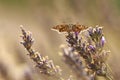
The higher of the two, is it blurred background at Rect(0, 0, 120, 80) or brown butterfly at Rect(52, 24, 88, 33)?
blurred background at Rect(0, 0, 120, 80)

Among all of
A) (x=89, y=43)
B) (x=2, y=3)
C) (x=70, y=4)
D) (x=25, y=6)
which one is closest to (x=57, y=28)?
(x=89, y=43)

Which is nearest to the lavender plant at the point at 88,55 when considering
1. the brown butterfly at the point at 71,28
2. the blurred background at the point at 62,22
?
the brown butterfly at the point at 71,28

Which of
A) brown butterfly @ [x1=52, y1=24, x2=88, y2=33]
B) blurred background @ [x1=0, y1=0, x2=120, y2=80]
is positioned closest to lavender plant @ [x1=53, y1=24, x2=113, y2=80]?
brown butterfly @ [x1=52, y1=24, x2=88, y2=33]

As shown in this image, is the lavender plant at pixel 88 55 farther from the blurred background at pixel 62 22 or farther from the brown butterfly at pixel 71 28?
the blurred background at pixel 62 22

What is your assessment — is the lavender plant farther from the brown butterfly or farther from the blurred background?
the blurred background

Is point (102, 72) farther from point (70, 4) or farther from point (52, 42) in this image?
point (52, 42)

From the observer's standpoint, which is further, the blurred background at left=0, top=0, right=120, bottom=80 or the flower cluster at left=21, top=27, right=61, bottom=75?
the blurred background at left=0, top=0, right=120, bottom=80

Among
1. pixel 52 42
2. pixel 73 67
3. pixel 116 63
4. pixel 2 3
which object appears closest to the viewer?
pixel 73 67

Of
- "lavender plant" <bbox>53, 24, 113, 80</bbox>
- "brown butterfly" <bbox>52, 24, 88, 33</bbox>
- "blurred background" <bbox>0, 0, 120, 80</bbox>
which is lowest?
"lavender plant" <bbox>53, 24, 113, 80</bbox>
